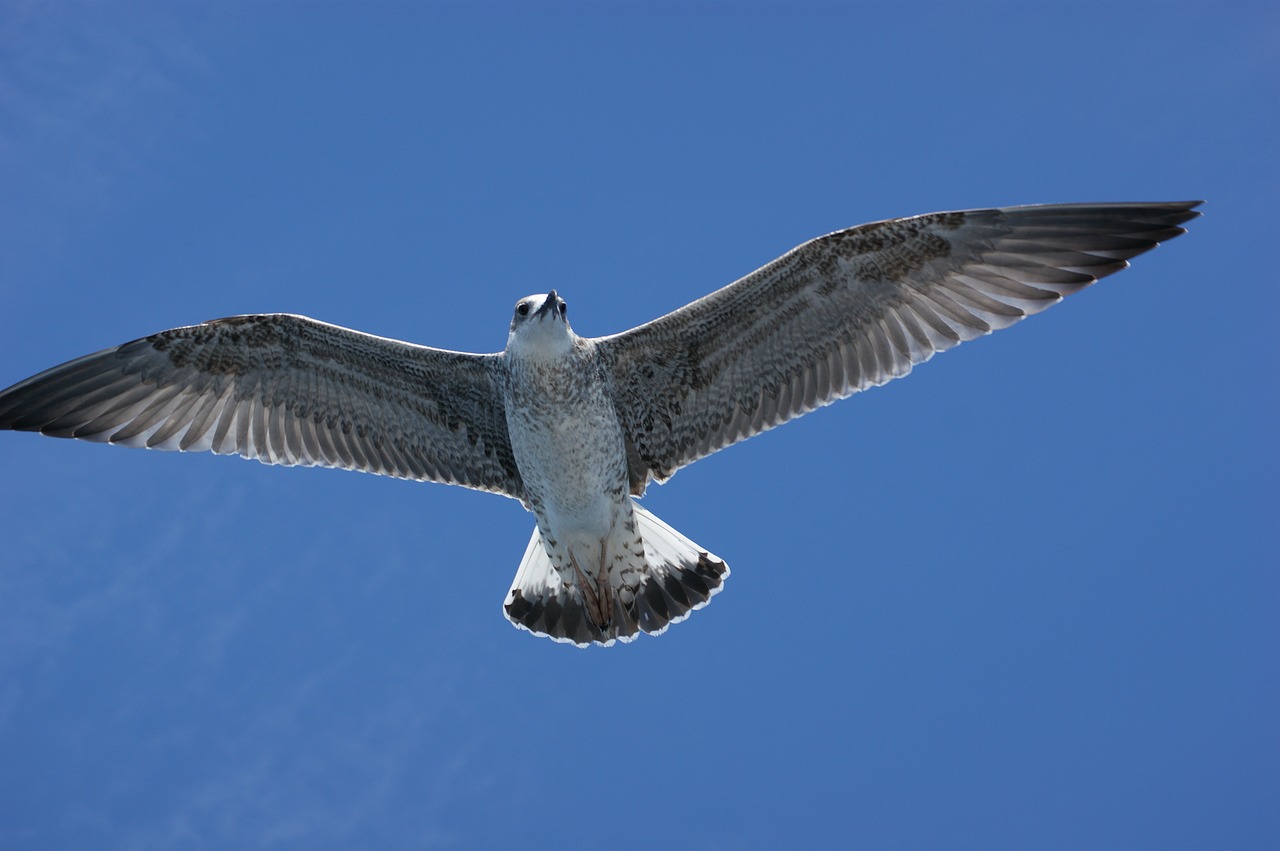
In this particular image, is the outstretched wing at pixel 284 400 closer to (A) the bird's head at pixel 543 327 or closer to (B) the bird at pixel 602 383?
(B) the bird at pixel 602 383

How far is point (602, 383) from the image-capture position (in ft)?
27.8

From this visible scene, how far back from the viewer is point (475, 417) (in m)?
8.96

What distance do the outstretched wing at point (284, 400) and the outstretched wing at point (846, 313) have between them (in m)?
1.18

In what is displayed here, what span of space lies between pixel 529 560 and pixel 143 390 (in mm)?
3116

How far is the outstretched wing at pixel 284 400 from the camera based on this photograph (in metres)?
8.79

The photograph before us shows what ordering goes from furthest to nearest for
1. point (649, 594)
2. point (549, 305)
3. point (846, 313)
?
1. point (649, 594)
2. point (846, 313)
3. point (549, 305)

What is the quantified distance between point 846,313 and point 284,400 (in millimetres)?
4165

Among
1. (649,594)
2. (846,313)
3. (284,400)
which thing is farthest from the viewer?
(284,400)

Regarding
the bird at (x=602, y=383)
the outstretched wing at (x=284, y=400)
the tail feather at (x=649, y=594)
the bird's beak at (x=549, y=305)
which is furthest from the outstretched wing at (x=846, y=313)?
the outstretched wing at (x=284, y=400)

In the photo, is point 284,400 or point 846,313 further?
point 284,400

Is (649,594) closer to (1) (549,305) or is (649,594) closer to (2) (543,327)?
(2) (543,327)

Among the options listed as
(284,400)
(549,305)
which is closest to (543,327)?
(549,305)

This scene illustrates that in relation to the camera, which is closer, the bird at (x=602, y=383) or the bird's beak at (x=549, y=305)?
the bird's beak at (x=549, y=305)

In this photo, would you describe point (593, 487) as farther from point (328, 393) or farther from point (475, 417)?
point (328, 393)
